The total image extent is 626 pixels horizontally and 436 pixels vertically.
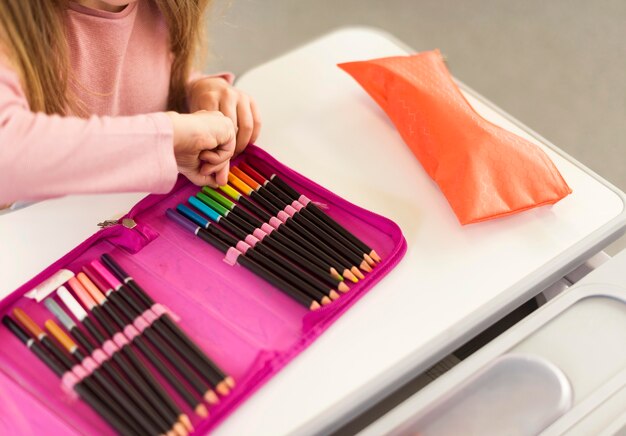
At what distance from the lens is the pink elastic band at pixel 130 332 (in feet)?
2.05

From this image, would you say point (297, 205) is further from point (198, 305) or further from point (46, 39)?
point (46, 39)

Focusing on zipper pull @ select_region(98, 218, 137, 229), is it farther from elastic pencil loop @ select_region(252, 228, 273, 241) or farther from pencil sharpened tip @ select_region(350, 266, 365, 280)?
pencil sharpened tip @ select_region(350, 266, 365, 280)

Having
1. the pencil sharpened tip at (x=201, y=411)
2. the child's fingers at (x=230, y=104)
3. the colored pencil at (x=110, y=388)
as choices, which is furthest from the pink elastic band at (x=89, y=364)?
the child's fingers at (x=230, y=104)

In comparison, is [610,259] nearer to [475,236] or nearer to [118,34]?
[475,236]

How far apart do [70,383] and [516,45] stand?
1.36 m

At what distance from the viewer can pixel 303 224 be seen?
719 mm

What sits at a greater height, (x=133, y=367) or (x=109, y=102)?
(x=109, y=102)

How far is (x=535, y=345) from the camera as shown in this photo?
0.66 m

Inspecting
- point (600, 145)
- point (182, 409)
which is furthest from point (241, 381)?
point (600, 145)

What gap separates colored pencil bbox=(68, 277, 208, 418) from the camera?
0.59m

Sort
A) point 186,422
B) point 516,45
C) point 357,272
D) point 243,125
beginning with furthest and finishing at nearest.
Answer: point 516,45, point 243,125, point 357,272, point 186,422

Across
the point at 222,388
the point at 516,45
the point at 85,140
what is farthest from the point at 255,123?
the point at 516,45

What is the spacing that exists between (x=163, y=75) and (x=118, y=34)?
103mm

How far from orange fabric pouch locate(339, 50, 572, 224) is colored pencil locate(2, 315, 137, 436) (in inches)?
16.0
